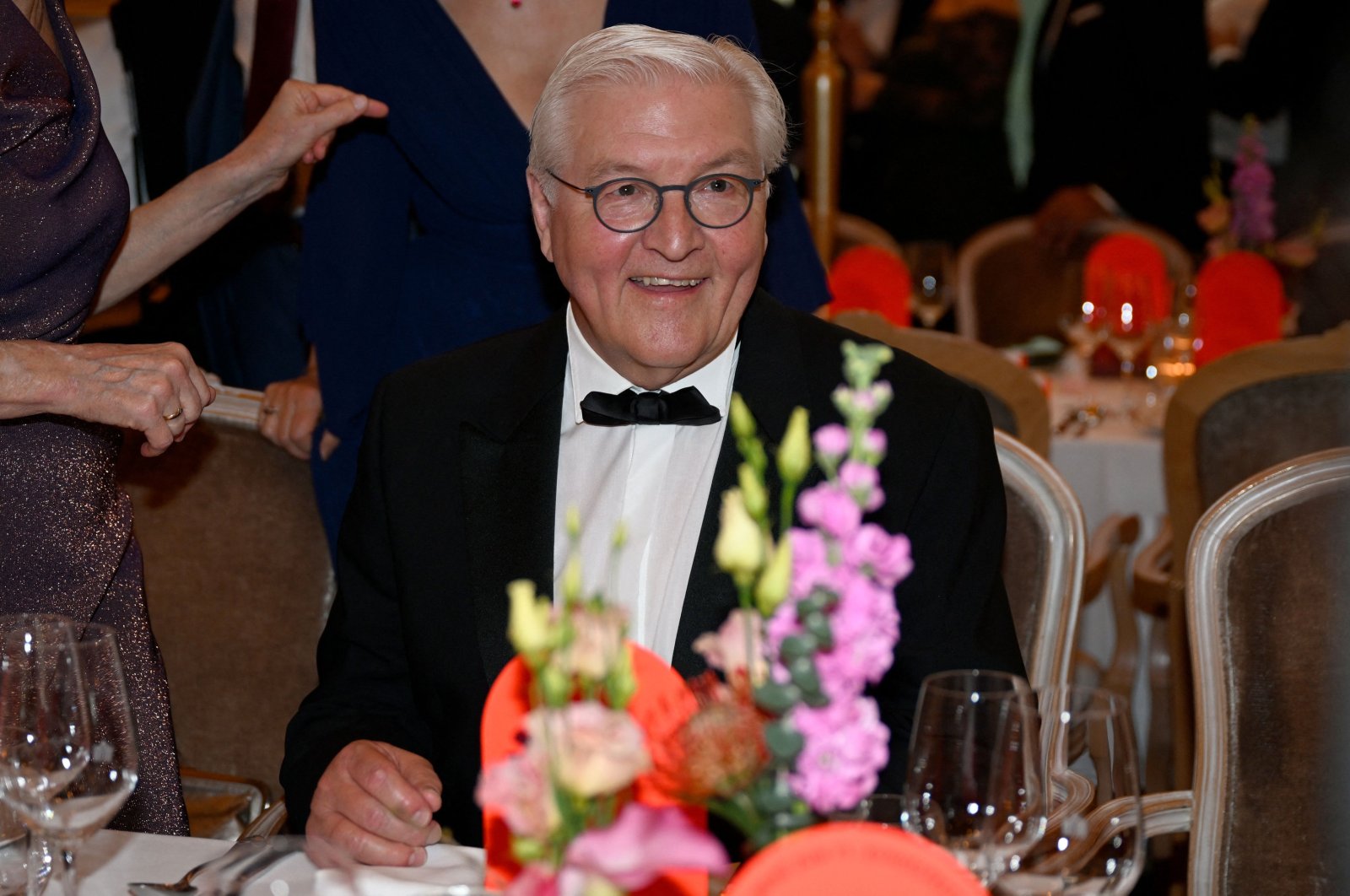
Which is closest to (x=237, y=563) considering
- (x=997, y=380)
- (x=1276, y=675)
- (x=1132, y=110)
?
(x=997, y=380)

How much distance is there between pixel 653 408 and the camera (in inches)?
77.0

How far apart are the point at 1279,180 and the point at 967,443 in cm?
533

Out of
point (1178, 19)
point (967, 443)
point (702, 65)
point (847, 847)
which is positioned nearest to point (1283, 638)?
point (967, 443)

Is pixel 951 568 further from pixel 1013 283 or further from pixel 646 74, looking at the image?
pixel 1013 283

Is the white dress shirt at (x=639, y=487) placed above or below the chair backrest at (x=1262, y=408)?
below

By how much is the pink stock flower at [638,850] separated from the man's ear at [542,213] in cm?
132

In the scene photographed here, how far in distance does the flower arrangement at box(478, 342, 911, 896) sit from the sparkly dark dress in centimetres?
130

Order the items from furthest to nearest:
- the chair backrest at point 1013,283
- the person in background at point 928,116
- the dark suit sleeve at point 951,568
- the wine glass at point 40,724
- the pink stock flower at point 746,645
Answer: the person in background at point 928,116
the chair backrest at point 1013,283
the dark suit sleeve at point 951,568
the wine glass at point 40,724
the pink stock flower at point 746,645

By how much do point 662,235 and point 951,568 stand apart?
0.54 m

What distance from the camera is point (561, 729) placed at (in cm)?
78

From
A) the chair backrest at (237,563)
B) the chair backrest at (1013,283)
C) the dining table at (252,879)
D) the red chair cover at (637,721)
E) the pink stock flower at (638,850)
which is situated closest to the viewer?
the pink stock flower at (638,850)

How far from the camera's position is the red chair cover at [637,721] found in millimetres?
1062

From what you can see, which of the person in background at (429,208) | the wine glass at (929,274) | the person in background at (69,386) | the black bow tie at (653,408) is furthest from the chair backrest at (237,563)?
the wine glass at (929,274)

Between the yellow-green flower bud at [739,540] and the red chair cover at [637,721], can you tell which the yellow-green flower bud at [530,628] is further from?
the red chair cover at [637,721]
